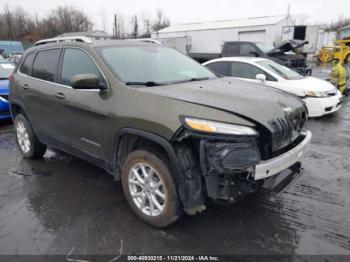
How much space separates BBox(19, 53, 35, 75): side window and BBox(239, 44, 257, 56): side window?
8.85 meters

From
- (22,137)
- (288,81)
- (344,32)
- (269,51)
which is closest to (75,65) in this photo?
(22,137)

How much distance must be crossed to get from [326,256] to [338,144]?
3.57m

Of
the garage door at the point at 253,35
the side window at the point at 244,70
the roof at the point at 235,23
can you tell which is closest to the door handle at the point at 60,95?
the side window at the point at 244,70

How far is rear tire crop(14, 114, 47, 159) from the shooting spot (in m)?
4.63

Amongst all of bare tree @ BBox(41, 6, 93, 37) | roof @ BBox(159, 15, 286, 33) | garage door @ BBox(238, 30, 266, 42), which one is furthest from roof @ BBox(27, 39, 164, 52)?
bare tree @ BBox(41, 6, 93, 37)

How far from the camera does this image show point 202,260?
2.52 m

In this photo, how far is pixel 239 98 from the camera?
270 centimetres

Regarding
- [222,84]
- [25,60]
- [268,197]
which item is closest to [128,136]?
[222,84]

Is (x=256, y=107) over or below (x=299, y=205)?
over

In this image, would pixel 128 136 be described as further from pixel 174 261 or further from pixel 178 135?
pixel 174 261

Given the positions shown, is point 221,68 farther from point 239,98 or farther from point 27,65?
point 239,98

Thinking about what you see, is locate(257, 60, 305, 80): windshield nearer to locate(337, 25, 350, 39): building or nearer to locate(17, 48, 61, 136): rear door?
locate(17, 48, 61, 136): rear door

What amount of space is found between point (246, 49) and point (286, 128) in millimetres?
9839

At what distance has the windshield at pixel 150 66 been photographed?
3203 millimetres
